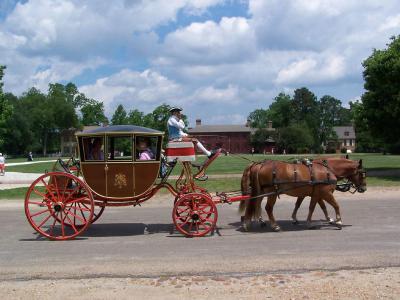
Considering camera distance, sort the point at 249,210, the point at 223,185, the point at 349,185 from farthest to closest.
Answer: the point at 223,185, the point at 349,185, the point at 249,210

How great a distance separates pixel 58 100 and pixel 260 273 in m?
124

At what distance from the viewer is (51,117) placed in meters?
122

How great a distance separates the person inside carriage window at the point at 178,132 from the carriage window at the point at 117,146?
0.92 meters

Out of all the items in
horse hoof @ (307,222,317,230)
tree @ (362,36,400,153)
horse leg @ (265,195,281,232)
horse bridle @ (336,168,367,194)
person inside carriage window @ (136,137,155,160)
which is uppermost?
tree @ (362,36,400,153)

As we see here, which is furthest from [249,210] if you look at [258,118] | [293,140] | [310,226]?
[258,118]

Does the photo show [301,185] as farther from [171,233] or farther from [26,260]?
[26,260]

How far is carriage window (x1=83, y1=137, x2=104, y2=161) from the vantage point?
10.1 m

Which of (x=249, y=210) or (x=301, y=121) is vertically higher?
(x=301, y=121)

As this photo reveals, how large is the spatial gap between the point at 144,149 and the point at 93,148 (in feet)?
3.48

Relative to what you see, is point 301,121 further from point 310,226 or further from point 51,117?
point 310,226

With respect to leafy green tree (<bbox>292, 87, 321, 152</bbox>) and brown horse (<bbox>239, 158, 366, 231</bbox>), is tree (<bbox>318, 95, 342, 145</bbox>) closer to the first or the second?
leafy green tree (<bbox>292, 87, 321, 152</bbox>)

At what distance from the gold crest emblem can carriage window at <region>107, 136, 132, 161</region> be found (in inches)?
14.3

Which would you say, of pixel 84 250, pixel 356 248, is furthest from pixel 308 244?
pixel 84 250

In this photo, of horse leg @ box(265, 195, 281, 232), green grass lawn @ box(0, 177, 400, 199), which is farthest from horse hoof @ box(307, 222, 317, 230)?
green grass lawn @ box(0, 177, 400, 199)
